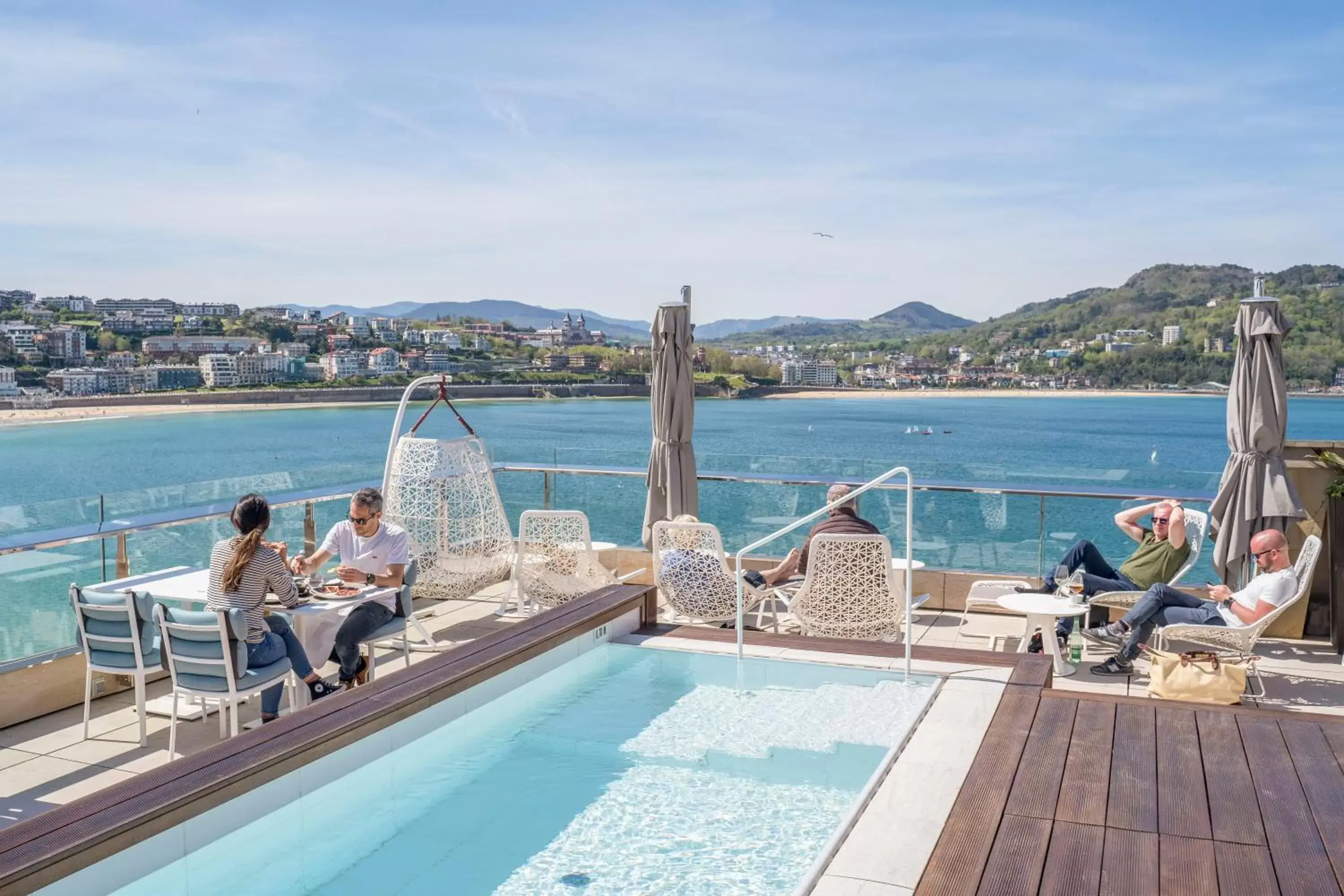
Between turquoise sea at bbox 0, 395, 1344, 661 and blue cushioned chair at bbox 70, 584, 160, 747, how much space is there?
682 millimetres

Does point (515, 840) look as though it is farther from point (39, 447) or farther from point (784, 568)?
point (39, 447)

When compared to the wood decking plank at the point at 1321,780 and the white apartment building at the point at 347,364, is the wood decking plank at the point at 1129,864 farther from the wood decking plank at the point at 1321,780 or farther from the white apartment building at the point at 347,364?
the white apartment building at the point at 347,364

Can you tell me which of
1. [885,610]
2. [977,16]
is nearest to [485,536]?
[885,610]

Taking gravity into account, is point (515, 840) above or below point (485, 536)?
below

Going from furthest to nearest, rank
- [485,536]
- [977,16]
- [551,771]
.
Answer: [977,16]
[485,536]
[551,771]

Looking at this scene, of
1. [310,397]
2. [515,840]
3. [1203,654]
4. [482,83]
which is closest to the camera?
[515,840]

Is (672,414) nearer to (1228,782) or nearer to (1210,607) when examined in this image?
(1210,607)

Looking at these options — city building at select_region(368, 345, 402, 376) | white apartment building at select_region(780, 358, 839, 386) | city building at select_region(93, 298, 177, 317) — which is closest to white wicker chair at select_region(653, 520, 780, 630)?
city building at select_region(368, 345, 402, 376)

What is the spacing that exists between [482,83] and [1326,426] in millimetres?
66201

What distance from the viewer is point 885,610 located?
5.59m

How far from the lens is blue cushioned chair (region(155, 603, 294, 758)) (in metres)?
4.24

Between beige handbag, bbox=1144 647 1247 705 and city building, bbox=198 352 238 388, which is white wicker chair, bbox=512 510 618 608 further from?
city building, bbox=198 352 238 388

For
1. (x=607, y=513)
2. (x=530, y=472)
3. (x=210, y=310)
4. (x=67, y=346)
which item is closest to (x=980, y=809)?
(x=607, y=513)

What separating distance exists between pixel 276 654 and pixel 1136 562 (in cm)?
488
